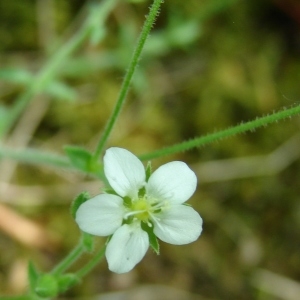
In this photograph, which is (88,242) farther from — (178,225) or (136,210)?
(178,225)

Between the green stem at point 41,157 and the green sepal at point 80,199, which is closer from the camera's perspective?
the green sepal at point 80,199

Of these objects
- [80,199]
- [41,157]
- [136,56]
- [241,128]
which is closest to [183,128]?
[41,157]

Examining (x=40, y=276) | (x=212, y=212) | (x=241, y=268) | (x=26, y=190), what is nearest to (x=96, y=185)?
(x=26, y=190)

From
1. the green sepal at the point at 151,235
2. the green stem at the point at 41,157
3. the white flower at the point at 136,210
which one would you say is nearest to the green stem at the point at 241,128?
the white flower at the point at 136,210

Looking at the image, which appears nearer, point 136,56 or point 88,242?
point 136,56

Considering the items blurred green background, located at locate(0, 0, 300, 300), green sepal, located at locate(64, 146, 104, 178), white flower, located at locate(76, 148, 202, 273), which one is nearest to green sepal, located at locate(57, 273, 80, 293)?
white flower, located at locate(76, 148, 202, 273)

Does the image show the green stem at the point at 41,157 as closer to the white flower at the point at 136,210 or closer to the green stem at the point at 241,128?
the green stem at the point at 241,128
